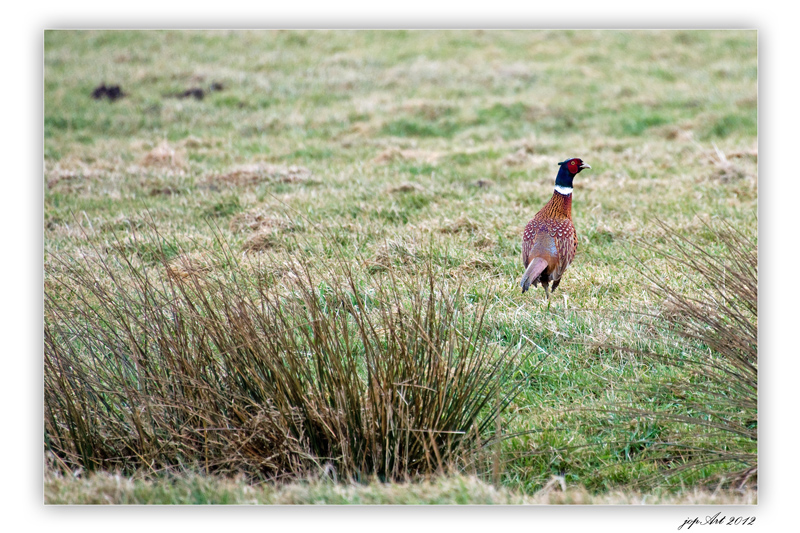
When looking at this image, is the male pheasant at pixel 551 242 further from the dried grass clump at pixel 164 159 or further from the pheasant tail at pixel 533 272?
the dried grass clump at pixel 164 159

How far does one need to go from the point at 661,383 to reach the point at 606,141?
5.02 meters

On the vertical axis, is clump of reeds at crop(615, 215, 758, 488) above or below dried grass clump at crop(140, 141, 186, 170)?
below

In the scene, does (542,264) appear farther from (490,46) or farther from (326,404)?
(490,46)

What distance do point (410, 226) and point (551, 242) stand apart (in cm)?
127

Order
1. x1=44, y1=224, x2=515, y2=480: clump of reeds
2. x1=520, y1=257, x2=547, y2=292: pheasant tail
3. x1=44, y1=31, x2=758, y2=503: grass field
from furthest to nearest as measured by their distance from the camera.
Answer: x1=520, y1=257, x2=547, y2=292: pheasant tail → x1=44, y1=31, x2=758, y2=503: grass field → x1=44, y1=224, x2=515, y2=480: clump of reeds

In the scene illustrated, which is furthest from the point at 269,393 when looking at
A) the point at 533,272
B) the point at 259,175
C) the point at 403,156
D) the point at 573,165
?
the point at 403,156

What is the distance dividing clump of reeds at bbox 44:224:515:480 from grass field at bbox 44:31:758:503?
0.06ft

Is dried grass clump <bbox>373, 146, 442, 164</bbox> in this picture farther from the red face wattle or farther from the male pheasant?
the male pheasant

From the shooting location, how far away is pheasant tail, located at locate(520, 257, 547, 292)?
3.57 meters

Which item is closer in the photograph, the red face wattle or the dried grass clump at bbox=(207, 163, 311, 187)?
the red face wattle

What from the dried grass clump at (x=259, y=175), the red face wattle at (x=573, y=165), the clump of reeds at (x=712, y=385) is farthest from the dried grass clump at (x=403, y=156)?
the clump of reeds at (x=712, y=385)

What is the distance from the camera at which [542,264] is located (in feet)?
11.9

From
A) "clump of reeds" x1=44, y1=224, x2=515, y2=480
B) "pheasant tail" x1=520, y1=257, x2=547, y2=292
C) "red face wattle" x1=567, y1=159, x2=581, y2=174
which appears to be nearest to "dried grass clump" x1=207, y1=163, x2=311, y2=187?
"red face wattle" x1=567, y1=159, x2=581, y2=174

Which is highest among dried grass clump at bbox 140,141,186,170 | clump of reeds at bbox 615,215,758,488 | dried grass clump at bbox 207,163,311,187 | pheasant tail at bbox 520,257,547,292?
dried grass clump at bbox 140,141,186,170
